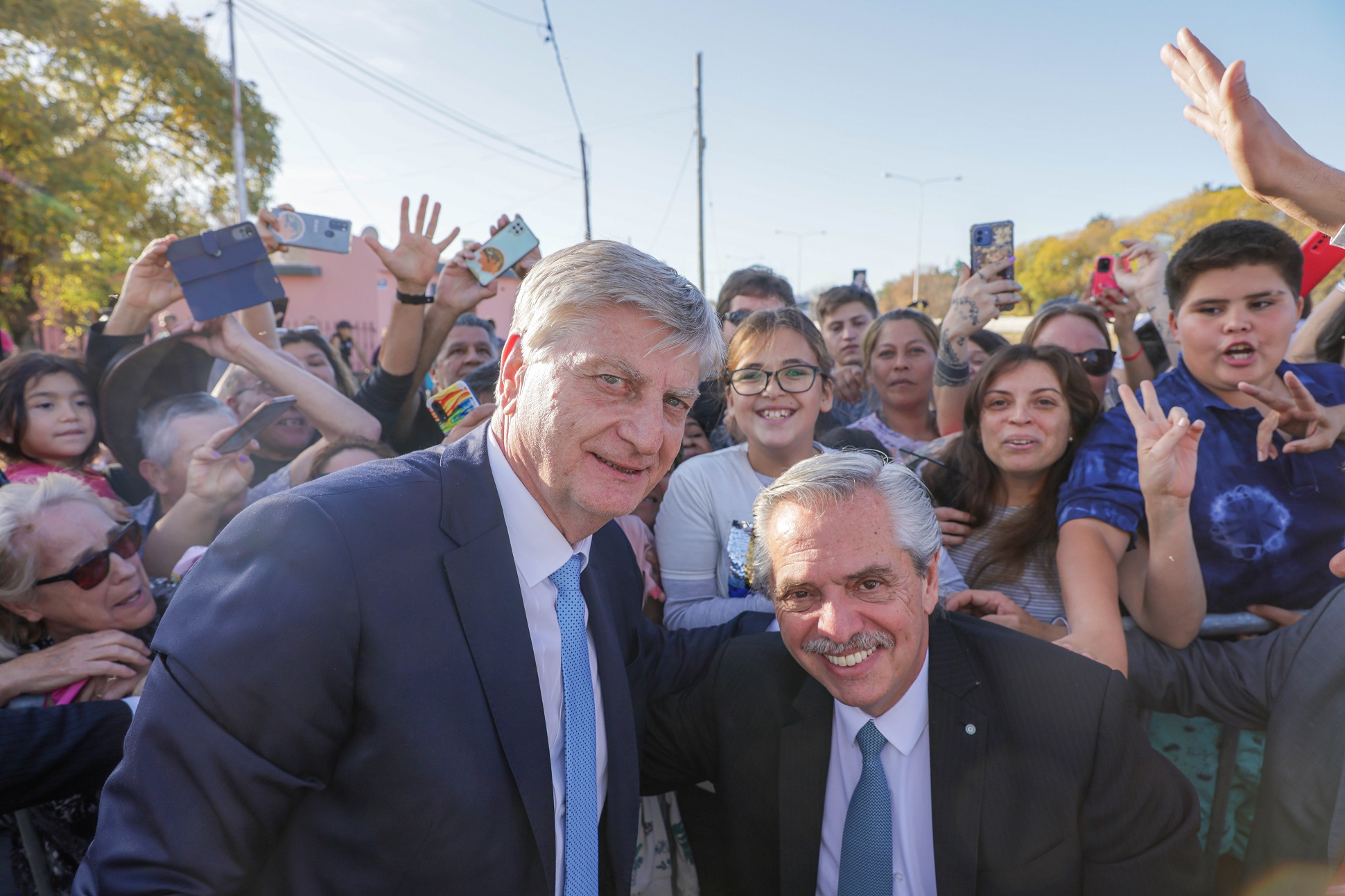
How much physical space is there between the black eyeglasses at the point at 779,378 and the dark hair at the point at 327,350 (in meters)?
2.96

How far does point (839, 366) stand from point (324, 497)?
4349 millimetres

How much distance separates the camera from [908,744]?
214 centimetres

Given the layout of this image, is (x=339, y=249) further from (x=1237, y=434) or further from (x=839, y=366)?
(x=1237, y=434)

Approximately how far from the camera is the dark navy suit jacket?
4.42ft

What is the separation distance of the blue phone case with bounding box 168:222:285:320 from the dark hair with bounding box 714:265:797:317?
242 cm

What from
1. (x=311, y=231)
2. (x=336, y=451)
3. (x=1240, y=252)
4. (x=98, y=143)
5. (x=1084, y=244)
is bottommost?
(x=336, y=451)

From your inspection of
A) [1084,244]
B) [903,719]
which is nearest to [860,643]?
[903,719]

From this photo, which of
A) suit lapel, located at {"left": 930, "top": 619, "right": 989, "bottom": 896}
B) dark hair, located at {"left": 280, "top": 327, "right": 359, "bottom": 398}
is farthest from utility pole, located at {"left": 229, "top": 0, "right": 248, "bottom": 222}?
suit lapel, located at {"left": 930, "top": 619, "right": 989, "bottom": 896}

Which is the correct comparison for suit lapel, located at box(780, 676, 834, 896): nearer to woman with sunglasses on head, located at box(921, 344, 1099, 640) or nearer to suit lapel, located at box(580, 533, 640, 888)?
suit lapel, located at box(580, 533, 640, 888)

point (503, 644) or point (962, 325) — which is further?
point (962, 325)

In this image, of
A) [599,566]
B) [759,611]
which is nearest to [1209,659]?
[759,611]

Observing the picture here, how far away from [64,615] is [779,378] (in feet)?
8.62

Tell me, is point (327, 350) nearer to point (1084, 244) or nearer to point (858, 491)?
point (858, 491)

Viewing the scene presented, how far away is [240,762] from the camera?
4.44ft
